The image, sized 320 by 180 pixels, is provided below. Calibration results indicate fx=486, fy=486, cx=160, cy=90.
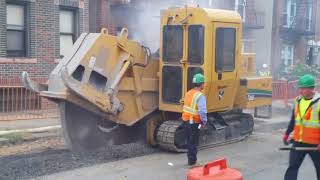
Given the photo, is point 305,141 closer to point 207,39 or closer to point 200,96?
point 200,96

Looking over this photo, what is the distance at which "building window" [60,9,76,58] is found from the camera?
51.3 ft

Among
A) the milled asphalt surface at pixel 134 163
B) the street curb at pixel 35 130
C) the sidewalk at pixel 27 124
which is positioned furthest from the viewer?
the sidewalk at pixel 27 124

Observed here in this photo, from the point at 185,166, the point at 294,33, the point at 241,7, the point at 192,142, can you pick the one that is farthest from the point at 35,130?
the point at 294,33

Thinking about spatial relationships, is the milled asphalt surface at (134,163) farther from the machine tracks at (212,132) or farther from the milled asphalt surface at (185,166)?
the machine tracks at (212,132)

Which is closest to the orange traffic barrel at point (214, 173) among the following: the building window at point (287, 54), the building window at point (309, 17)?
the building window at point (287, 54)

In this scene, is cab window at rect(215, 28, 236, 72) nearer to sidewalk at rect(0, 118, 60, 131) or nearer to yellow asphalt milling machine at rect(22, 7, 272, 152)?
yellow asphalt milling machine at rect(22, 7, 272, 152)

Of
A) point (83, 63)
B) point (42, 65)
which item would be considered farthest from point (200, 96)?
point (42, 65)

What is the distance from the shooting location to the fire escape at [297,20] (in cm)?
3137

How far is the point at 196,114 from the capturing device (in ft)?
27.6

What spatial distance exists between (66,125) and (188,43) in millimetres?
2728

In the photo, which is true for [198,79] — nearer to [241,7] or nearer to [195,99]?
[195,99]

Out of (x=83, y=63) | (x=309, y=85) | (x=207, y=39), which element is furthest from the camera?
(x=207, y=39)

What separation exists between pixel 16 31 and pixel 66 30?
1792 millimetres

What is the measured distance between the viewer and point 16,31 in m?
14.5
